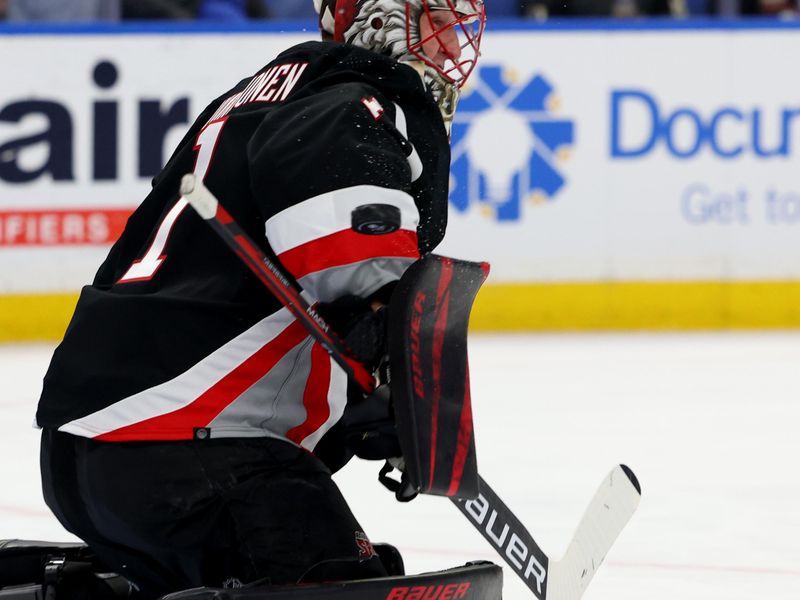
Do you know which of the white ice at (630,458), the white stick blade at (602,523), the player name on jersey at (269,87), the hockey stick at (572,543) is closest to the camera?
the player name on jersey at (269,87)

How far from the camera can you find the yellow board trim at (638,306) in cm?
561

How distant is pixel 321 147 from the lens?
5.28 feet

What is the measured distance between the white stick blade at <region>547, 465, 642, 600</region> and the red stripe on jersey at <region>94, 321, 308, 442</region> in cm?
52

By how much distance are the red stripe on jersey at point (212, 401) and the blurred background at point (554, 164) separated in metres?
2.83

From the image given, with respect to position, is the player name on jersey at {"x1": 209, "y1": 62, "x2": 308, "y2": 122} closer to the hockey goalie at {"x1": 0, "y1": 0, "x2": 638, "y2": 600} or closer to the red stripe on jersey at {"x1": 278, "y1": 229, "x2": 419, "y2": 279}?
the hockey goalie at {"x1": 0, "y1": 0, "x2": 638, "y2": 600}

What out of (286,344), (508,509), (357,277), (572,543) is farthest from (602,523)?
(357,277)

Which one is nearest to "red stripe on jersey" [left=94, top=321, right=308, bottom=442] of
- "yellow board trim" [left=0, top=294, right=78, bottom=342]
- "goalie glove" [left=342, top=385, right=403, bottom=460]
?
"goalie glove" [left=342, top=385, right=403, bottom=460]

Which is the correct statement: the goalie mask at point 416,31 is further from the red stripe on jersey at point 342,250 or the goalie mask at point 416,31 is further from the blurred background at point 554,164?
the blurred background at point 554,164

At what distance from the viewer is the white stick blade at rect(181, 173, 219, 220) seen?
155cm

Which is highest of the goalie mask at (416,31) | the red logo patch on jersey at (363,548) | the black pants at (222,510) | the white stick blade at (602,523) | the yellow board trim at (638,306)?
the goalie mask at (416,31)

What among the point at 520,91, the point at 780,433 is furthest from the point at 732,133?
the point at 780,433

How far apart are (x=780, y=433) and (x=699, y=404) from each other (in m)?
0.42

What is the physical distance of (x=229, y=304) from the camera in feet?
5.73

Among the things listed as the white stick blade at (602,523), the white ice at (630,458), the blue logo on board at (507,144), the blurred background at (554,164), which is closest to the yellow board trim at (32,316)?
the blurred background at (554,164)
